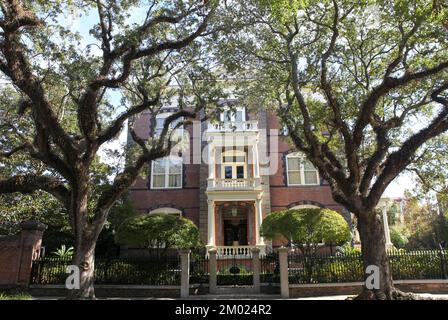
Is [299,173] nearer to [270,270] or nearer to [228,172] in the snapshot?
[228,172]

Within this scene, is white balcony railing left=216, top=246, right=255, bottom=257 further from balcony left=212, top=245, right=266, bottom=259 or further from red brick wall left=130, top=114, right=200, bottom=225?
red brick wall left=130, top=114, right=200, bottom=225

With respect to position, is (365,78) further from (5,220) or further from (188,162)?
(5,220)

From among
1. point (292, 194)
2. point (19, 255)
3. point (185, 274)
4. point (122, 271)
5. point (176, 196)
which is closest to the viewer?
point (185, 274)

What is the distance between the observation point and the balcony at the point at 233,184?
22.1m

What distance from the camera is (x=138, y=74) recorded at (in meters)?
14.7

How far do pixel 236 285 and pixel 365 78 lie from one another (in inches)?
372

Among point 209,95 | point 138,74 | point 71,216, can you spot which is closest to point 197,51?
point 209,95

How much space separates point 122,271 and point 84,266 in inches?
148

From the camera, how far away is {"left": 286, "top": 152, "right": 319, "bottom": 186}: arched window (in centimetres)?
2445

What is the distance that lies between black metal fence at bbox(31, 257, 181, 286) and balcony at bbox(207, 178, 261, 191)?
7631 millimetres

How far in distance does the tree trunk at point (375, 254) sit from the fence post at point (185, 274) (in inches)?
254

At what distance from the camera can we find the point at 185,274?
1412 centimetres

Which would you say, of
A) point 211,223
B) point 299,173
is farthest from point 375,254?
point 299,173

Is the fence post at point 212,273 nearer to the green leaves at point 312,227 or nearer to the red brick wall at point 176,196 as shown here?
the green leaves at point 312,227
